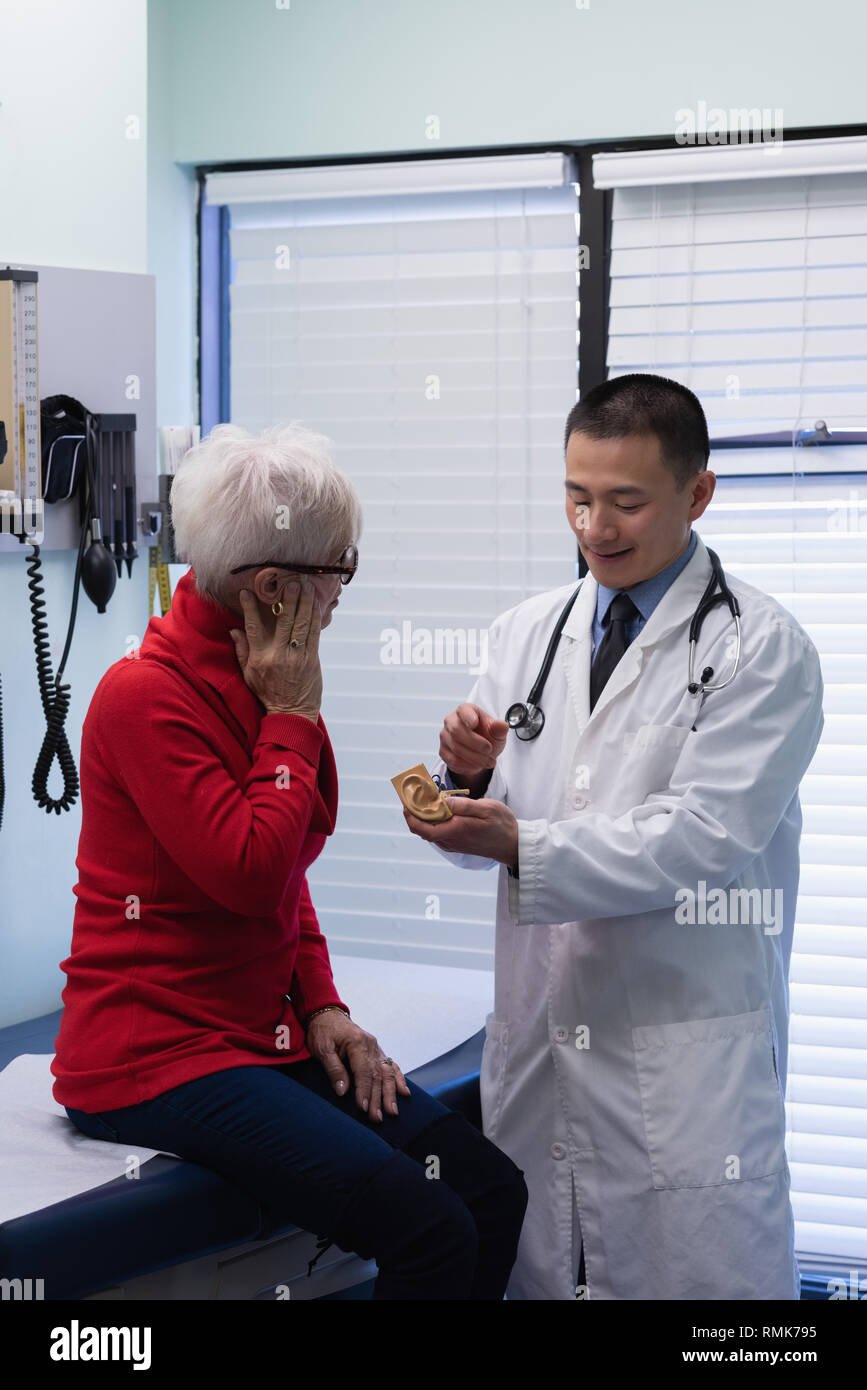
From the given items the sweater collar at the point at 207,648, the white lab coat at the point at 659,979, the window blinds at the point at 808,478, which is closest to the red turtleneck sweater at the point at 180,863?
the sweater collar at the point at 207,648

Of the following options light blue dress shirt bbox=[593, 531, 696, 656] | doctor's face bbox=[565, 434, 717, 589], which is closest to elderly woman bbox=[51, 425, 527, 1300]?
doctor's face bbox=[565, 434, 717, 589]

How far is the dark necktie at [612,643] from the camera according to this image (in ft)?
6.56

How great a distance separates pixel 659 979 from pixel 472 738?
0.42 metres

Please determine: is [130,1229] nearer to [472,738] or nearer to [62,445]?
[472,738]

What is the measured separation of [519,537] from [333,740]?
2.05 feet

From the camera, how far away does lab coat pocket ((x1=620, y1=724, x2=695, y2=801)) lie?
74.4 inches

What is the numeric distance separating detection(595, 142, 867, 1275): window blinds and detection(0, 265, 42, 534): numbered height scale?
4.12 ft

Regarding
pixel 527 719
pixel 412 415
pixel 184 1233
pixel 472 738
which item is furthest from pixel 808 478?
pixel 184 1233

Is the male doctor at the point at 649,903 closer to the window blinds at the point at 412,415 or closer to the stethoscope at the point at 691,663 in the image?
the stethoscope at the point at 691,663

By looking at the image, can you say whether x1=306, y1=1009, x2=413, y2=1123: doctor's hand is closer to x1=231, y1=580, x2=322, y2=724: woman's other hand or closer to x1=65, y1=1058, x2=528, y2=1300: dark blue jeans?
x1=65, y1=1058, x2=528, y2=1300: dark blue jeans

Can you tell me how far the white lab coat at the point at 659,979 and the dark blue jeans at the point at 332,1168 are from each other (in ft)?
0.71
